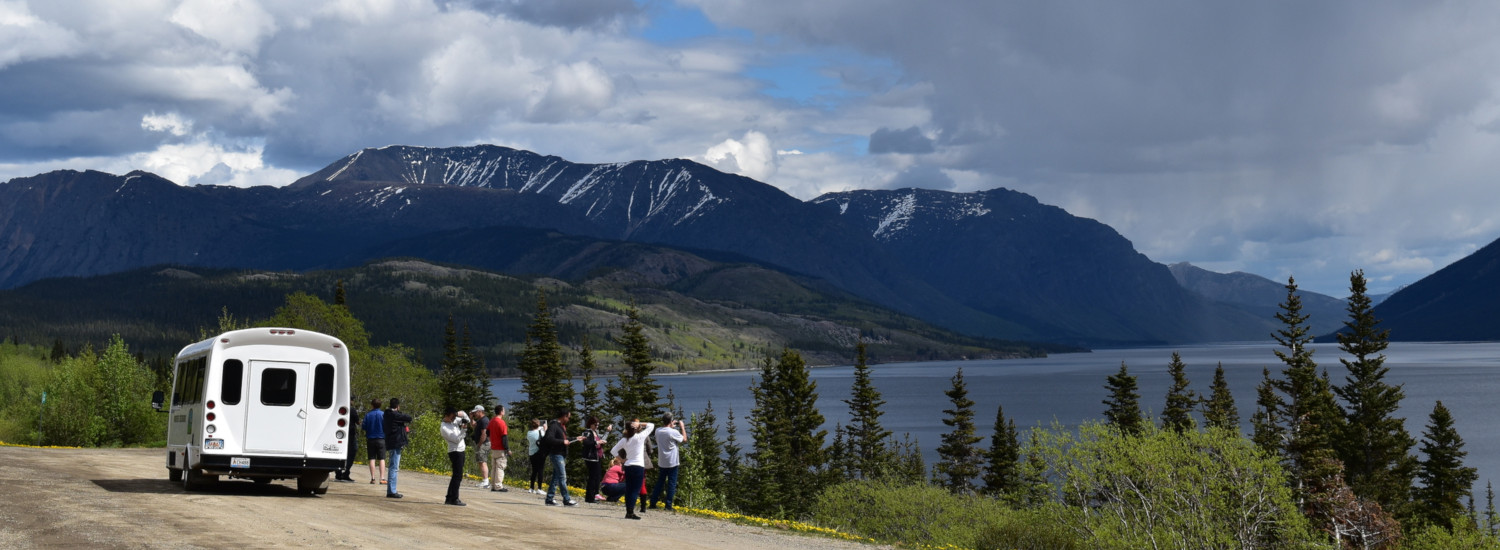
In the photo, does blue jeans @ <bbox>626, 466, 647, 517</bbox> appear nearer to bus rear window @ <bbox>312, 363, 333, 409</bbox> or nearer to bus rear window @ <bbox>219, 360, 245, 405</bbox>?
bus rear window @ <bbox>312, 363, 333, 409</bbox>

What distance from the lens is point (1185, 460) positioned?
1419 inches

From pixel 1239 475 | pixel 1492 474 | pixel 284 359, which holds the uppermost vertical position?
pixel 284 359

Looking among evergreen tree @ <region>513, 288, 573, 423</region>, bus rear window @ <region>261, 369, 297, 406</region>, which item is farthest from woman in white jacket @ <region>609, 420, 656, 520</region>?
evergreen tree @ <region>513, 288, 573, 423</region>

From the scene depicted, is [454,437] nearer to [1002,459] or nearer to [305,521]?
[305,521]

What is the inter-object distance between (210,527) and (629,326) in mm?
64878

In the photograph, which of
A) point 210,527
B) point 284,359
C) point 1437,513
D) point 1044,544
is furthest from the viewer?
point 1437,513

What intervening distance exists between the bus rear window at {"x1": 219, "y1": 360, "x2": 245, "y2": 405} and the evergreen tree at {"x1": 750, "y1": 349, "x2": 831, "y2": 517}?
5937 cm

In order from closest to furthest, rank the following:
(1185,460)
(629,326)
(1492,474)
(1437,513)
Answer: (1185,460), (1437,513), (629,326), (1492,474)

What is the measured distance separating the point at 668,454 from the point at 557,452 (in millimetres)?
3284

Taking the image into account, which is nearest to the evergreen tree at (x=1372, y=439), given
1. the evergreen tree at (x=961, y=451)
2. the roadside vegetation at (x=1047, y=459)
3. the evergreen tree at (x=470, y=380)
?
the roadside vegetation at (x=1047, y=459)

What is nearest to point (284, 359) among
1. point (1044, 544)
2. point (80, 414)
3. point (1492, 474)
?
point (1044, 544)

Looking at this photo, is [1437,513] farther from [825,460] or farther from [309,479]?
A: [309,479]

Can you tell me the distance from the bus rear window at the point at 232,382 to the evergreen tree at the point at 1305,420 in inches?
2029

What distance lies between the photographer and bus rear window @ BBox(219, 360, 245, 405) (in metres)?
26.8
